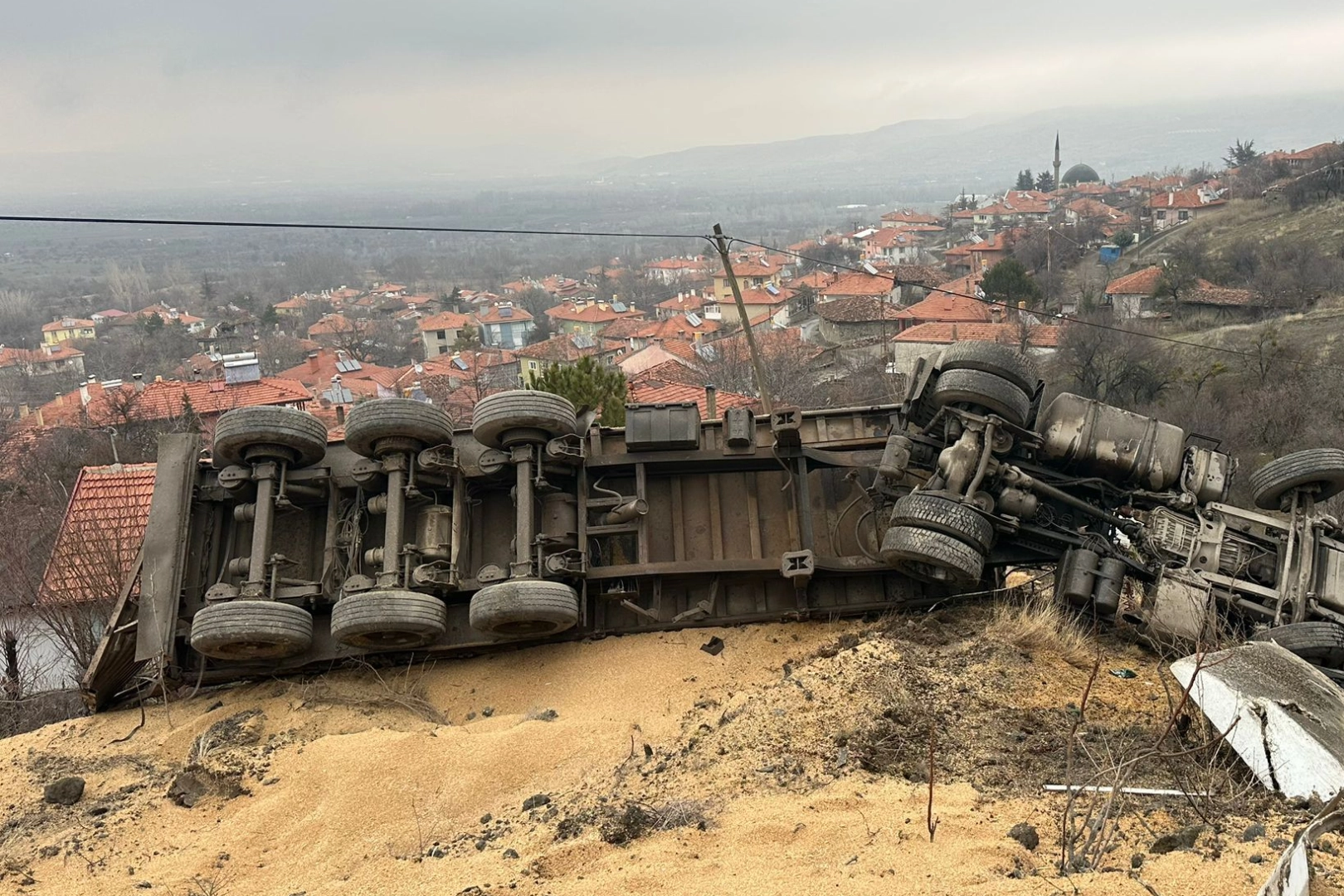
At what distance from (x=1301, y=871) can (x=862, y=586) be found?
449cm

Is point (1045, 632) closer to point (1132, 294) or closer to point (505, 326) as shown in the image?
point (1132, 294)

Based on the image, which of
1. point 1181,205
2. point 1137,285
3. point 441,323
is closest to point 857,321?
point 1137,285

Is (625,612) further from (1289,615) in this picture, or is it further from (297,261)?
(297,261)

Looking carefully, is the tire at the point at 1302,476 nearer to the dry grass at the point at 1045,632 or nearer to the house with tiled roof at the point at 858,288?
the dry grass at the point at 1045,632

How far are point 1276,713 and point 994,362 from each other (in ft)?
10.4

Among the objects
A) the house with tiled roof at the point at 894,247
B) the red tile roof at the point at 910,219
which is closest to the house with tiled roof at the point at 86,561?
the house with tiled roof at the point at 894,247

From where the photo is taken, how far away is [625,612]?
25.1ft

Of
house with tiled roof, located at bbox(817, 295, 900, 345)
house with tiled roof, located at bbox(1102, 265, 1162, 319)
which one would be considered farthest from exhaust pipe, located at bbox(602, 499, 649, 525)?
house with tiled roof, located at bbox(817, 295, 900, 345)

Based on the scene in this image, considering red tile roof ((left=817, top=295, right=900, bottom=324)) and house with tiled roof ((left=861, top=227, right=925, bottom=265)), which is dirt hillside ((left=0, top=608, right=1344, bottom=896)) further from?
house with tiled roof ((left=861, top=227, right=925, bottom=265))

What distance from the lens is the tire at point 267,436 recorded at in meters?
7.32

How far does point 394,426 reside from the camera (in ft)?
23.7

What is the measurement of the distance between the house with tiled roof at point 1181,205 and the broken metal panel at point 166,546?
78.4m

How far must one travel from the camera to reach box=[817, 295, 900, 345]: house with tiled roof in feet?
187

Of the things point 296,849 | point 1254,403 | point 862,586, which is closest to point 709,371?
point 1254,403
